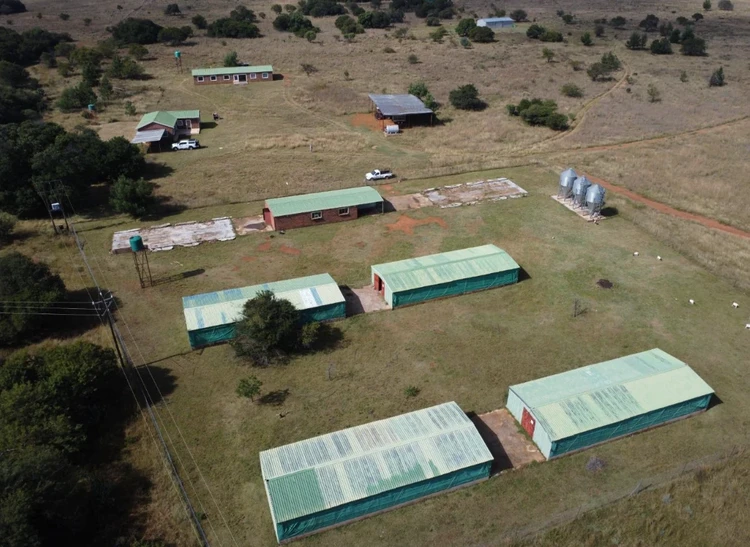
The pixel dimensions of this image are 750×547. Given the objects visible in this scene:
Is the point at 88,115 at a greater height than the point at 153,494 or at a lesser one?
greater


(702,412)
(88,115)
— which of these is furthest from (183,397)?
(88,115)

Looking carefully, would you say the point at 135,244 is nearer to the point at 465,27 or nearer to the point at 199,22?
the point at 465,27

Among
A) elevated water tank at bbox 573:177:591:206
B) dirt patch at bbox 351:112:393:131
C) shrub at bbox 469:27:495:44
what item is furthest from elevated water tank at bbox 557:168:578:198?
shrub at bbox 469:27:495:44

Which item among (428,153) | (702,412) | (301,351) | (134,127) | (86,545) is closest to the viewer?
(86,545)

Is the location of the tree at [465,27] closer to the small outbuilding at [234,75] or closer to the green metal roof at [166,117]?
the small outbuilding at [234,75]

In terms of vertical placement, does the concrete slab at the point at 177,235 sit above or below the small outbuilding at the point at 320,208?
below

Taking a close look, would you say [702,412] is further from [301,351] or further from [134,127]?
[134,127]

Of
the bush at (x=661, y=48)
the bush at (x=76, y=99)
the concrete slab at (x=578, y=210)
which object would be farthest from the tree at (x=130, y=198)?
the bush at (x=661, y=48)

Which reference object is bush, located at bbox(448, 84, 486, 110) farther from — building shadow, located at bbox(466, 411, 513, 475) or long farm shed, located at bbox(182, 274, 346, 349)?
building shadow, located at bbox(466, 411, 513, 475)
